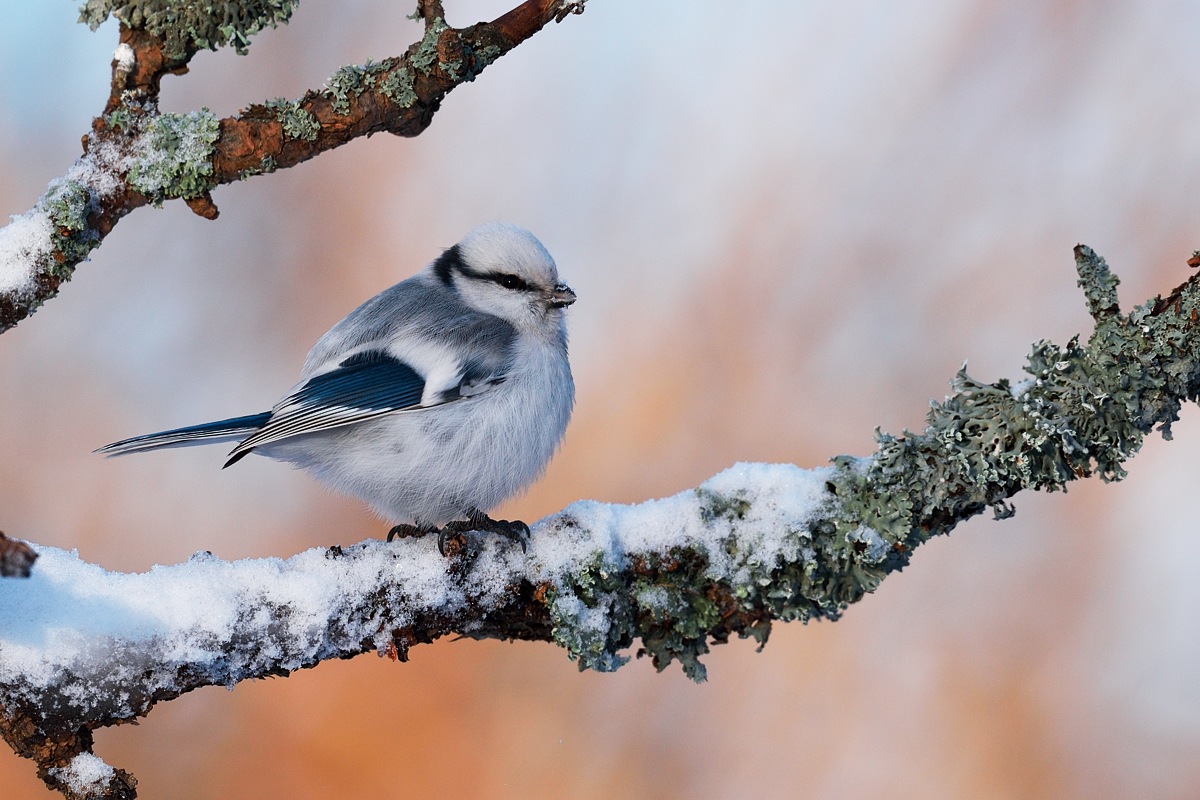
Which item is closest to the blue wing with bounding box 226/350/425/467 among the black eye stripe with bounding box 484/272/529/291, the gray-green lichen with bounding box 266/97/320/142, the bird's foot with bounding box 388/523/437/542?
the bird's foot with bounding box 388/523/437/542

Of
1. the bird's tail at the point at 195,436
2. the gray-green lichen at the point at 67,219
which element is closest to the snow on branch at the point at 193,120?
the gray-green lichen at the point at 67,219

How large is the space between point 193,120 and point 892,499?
965 millimetres

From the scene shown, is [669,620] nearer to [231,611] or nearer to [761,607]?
[761,607]

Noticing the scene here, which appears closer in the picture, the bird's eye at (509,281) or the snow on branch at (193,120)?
the snow on branch at (193,120)

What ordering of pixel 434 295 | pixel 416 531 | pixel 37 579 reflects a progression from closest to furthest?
1. pixel 37 579
2. pixel 416 531
3. pixel 434 295

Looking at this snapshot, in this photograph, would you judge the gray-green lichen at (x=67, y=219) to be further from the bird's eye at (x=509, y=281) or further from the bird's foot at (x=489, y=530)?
the bird's eye at (x=509, y=281)

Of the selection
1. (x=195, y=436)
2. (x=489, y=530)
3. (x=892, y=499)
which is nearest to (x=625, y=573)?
(x=489, y=530)

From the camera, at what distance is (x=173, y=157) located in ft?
4.07

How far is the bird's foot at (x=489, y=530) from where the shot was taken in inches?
49.9

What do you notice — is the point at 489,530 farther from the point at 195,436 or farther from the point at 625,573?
the point at 195,436

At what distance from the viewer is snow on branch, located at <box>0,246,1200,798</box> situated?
42.8 inches

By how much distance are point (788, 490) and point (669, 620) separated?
215mm

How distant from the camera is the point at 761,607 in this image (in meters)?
1.24

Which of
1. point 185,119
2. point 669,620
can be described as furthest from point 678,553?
point 185,119
